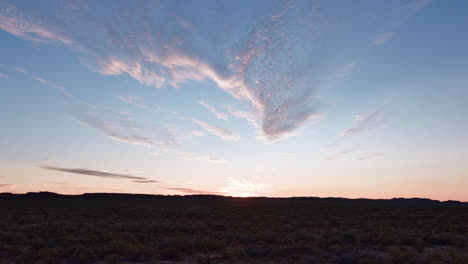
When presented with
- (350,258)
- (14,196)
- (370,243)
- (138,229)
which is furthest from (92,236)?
(14,196)

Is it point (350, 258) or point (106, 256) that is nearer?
point (350, 258)

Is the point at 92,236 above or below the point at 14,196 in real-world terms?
below

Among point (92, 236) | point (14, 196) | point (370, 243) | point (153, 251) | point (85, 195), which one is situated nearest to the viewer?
point (153, 251)

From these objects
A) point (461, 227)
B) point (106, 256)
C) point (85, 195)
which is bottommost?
point (106, 256)

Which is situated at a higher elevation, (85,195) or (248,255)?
(85,195)

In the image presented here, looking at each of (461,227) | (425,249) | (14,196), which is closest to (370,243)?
(425,249)

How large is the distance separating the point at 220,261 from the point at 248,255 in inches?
61.8

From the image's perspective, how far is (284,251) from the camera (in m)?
13.5

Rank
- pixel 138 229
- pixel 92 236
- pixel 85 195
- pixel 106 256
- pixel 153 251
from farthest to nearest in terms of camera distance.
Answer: pixel 85 195
pixel 138 229
pixel 92 236
pixel 153 251
pixel 106 256

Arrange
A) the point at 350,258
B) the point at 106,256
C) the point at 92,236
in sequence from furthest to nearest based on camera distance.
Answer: the point at 92,236
the point at 106,256
the point at 350,258

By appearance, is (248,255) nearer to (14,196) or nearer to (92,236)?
(92,236)

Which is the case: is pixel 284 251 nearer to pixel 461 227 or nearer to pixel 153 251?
pixel 153 251

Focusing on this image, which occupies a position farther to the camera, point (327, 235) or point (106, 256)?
point (327, 235)

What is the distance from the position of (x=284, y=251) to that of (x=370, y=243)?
19.5 feet
